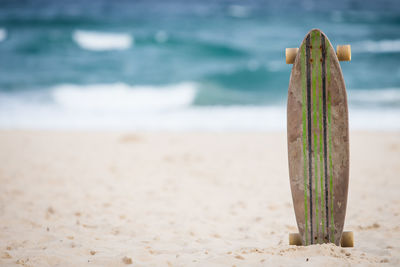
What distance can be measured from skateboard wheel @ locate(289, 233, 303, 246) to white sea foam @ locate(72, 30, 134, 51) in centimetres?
1534

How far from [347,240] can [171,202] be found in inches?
79.1

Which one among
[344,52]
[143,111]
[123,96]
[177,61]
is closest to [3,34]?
[177,61]

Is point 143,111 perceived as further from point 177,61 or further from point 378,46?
point 378,46

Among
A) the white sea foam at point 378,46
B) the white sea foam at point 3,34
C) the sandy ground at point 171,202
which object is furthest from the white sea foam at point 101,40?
the sandy ground at point 171,202

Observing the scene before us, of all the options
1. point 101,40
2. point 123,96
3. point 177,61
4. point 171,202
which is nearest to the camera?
point 171,202

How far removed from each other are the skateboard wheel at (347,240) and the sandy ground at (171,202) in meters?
0.06

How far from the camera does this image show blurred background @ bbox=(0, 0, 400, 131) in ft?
31.9

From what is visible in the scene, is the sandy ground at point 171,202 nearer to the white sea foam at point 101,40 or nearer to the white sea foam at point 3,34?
the white sea foam at point 101,40

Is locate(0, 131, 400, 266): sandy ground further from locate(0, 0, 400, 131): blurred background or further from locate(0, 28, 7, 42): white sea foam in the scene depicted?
locate(0, 28, 7, 42): white sea foam

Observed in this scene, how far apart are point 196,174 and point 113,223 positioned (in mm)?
1890

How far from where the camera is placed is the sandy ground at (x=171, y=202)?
8.34 feet

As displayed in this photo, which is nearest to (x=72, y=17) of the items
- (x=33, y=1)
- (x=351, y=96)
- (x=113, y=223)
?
(x=33, y=1)

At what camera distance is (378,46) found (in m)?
15.7

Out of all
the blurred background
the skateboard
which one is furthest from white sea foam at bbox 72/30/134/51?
the skateboard
